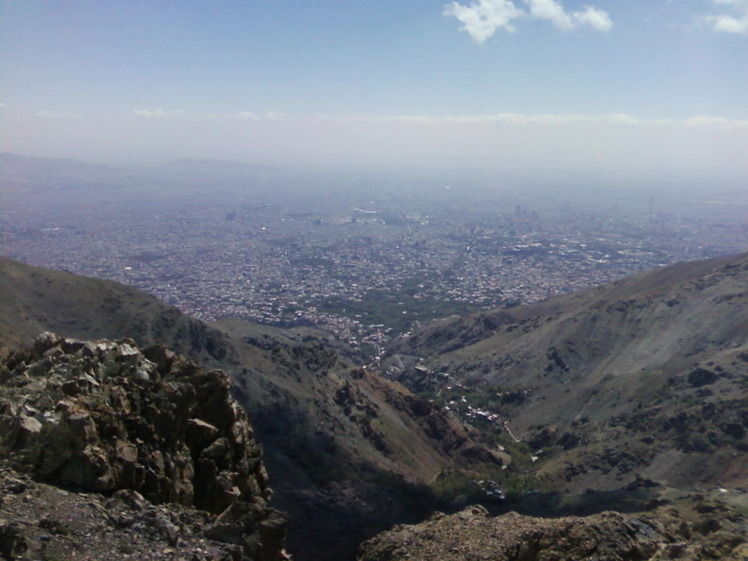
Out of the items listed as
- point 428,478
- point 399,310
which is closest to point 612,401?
point 428,478

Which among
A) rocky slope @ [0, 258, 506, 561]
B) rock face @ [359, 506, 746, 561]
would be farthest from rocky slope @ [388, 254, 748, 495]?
rock face @ [359, 506, 746, 561]

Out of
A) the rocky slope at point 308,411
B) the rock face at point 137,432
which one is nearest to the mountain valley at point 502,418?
the rocky slope at point 308,411

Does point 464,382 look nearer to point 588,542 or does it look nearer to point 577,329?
point 577,329

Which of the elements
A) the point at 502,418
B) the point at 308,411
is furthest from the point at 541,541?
the point at 502,418

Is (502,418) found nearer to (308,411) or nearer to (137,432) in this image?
(308,411)

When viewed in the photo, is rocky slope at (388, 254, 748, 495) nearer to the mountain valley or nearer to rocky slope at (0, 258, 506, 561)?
the mountain valley

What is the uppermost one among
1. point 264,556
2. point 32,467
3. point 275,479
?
point 32,467
